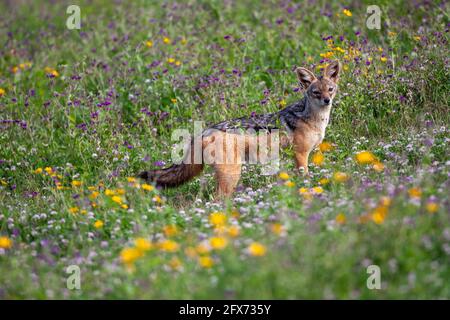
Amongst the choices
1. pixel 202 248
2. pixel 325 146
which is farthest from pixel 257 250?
pixel 325 146

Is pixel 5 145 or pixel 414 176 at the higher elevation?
pixel 5 145

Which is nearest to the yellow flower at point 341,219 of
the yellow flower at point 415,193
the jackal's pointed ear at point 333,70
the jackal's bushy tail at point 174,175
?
the yellow flower at point 415,193

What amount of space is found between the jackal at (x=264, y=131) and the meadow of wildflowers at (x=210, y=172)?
0.24 metres

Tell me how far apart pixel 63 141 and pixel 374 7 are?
522cm

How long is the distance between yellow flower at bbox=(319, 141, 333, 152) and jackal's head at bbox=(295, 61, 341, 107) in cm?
47

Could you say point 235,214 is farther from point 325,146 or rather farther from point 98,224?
point 325,146

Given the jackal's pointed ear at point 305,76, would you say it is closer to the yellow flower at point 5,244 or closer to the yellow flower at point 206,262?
the yellow flower at point 206,262

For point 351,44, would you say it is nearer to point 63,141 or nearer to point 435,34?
point 435,34

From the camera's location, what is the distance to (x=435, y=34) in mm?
8578

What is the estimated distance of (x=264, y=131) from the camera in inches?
279

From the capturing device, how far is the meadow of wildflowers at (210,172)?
4352mm

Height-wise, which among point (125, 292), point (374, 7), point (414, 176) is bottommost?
point (125, 292)

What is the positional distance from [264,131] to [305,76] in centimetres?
98

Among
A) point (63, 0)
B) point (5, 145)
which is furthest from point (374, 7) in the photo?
point (63, 0)
